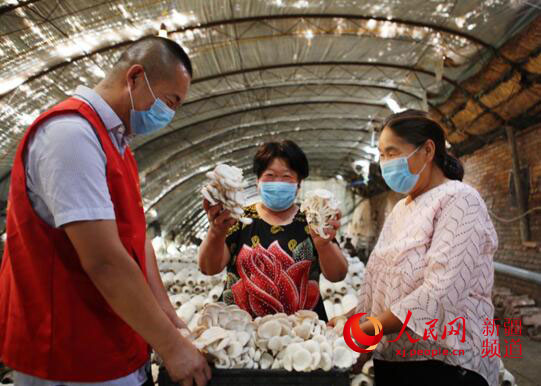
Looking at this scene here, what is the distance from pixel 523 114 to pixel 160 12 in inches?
275

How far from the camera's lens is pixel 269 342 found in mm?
1442

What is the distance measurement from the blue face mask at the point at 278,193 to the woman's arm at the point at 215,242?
37cm

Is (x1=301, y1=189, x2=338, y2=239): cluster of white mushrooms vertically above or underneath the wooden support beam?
underneath

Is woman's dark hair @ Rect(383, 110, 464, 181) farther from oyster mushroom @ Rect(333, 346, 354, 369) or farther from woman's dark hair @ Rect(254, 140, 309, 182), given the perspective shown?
oyster mushroom @ Rect(333, 346, 354, 369)

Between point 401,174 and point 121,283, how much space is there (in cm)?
132

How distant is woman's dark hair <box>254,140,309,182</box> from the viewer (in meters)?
2.18

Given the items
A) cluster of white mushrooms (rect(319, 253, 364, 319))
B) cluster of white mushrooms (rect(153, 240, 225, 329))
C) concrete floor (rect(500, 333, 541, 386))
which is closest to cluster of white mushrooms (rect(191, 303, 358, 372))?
cluster of white mushrooms (rect(153, 240, 225, 329))

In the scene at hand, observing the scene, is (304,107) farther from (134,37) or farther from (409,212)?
(409,212)

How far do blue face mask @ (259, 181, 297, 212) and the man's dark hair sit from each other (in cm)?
93

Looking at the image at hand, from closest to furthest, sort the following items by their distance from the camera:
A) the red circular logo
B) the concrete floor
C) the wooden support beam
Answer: the red circular logo, the concrete floor, the wooden support beam

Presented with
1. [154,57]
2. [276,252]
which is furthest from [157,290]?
[154,57]

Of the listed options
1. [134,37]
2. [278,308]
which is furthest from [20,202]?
[134,37]

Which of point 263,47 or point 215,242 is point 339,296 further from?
point 263,47

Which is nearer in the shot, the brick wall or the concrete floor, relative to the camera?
the concrete floor
